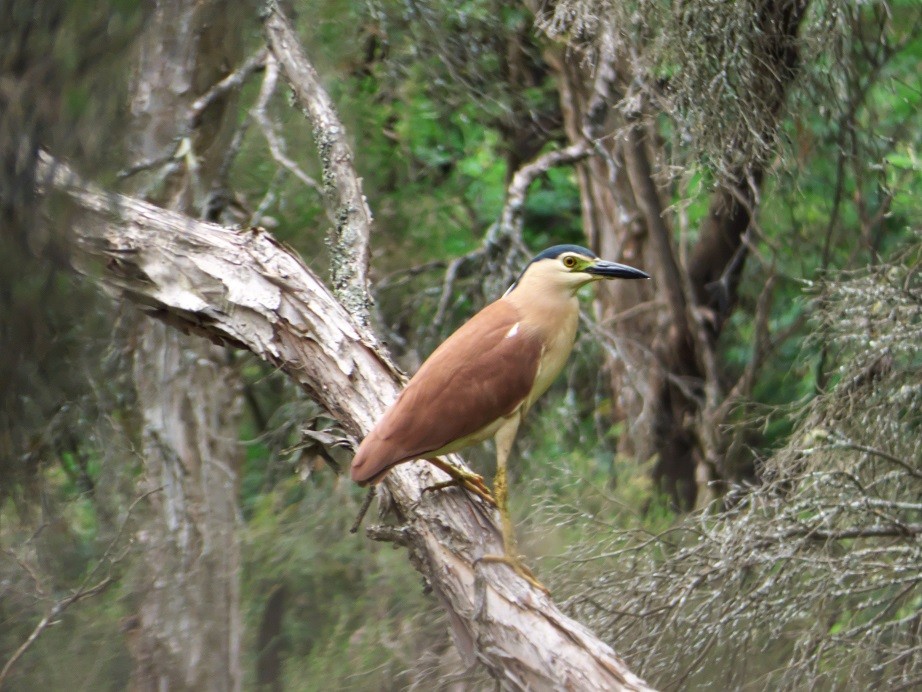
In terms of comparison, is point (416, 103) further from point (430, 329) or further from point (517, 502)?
point (517, 502)

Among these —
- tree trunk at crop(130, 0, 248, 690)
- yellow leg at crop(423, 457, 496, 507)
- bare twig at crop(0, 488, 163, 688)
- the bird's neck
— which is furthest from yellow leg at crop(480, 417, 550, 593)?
tree trunk at crop(130, 0, 248, 690)

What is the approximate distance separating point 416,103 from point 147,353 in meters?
2.78

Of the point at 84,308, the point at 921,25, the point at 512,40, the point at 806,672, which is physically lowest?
the point at 806,672

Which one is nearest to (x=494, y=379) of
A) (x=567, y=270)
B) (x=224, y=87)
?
(x=567, y=270)

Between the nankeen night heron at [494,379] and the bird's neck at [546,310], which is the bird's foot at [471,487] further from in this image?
the bird's neck at [546,310]

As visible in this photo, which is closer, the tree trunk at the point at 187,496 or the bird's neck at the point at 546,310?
the bird's neck at the point at 546,310

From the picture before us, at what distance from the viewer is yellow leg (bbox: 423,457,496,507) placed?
3240 millimetres

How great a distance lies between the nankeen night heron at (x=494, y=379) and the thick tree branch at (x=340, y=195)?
403 millimetres

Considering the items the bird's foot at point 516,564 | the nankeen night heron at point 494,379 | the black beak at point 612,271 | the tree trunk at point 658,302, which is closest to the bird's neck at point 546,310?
the nankeen night heron at point 494,379

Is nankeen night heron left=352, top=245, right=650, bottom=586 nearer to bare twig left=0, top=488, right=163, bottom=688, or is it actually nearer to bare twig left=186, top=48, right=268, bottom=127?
bare twig left=0, top=488, right=163, bottom=688

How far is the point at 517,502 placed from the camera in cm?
539

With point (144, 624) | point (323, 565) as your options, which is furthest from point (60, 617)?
point (323, 565)

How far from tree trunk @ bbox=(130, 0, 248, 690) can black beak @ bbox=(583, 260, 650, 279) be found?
1914 mm

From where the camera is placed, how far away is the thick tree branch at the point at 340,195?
367 cm
